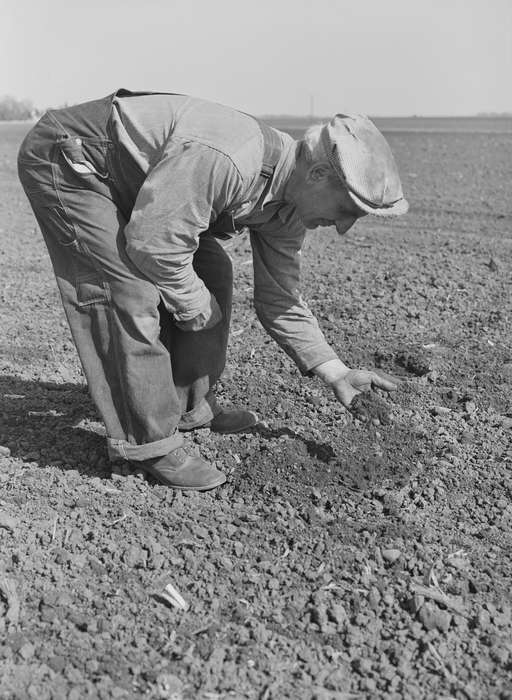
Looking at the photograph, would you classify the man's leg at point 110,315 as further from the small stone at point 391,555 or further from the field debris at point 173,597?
the small stone at point 391,555

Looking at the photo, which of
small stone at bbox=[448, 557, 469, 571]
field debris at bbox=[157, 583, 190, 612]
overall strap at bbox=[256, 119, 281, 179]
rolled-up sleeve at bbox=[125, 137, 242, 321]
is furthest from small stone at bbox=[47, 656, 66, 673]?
overall strap at bbox=[256, 119, 281, 179]

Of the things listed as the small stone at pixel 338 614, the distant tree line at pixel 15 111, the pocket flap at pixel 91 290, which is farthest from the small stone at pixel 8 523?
the distant tree line at pixel 15 111

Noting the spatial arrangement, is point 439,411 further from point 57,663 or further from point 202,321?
point 57,663

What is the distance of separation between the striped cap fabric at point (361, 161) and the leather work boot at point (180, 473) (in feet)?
4.17

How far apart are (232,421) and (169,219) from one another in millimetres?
1364

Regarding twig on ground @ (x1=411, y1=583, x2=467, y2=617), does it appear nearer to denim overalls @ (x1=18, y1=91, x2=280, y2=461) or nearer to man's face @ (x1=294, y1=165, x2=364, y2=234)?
denim overalls @ (x1=18, y1=91, x2=280, y2=461)

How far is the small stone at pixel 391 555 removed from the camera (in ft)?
9.06

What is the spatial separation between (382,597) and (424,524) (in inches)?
18.8

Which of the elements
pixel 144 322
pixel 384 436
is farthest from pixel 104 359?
pixel 384 436

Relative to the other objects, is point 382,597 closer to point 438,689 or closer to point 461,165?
point 438,689

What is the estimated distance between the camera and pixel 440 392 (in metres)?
4.05

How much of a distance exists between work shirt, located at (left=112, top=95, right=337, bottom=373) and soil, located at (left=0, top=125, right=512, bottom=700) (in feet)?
2.80

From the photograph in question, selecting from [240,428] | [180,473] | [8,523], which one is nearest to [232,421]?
[240,428]

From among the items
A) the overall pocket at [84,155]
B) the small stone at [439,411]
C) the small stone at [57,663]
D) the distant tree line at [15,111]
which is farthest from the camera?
the distant tree line at [15,111]
